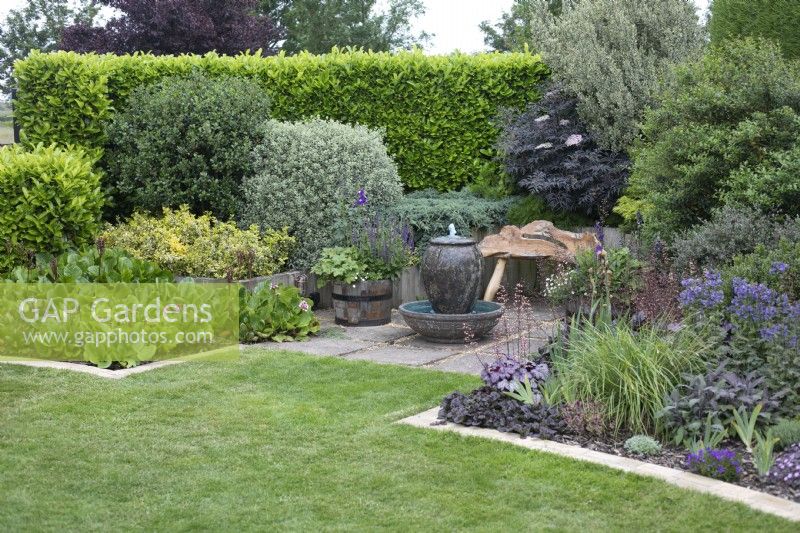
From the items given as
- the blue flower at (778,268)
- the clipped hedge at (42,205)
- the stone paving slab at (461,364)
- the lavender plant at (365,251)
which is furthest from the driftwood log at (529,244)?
the clipped hedge at (42,205)

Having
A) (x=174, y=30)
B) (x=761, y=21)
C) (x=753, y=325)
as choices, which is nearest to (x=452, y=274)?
(x=753, y=325)

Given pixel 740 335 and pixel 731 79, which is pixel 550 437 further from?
pixel 731 79

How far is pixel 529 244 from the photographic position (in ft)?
31.0

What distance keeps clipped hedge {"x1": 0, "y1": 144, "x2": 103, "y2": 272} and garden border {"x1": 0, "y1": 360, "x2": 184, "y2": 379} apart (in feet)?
7.19

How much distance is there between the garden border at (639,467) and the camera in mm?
4348

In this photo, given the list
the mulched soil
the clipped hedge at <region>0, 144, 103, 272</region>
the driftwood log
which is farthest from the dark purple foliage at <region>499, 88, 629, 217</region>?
the mulched soil

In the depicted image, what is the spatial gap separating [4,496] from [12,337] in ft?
10.1

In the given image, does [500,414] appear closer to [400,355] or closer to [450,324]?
[400,355]

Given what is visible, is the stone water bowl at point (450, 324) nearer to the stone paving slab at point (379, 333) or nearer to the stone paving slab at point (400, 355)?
the stone paving slab at point (400, 355)

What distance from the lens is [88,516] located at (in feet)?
14.3

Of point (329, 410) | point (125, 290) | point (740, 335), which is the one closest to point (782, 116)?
point (740, 335)

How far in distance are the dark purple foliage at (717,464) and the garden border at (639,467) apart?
0.12 ft

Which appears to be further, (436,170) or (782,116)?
(436,170)

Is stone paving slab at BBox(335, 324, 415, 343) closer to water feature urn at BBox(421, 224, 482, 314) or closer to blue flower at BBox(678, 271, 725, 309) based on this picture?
water feature urn at BBox(421, 224, 482, 314)
